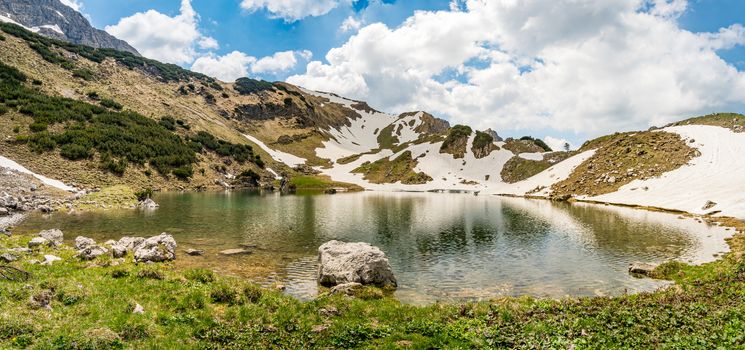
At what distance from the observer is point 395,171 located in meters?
182

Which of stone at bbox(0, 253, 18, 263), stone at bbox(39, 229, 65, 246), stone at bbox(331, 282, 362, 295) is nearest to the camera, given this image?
stone at bbox(0, 253, 18, 263)

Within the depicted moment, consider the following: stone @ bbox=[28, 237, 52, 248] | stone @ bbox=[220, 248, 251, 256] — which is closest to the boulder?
stone @ bbox=[220, 248, 251, 256]

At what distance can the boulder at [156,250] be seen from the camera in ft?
91.8

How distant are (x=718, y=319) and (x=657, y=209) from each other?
217ft

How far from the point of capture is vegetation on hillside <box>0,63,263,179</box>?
9762 cm

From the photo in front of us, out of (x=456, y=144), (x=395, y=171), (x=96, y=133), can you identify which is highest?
(x=456, y=144)

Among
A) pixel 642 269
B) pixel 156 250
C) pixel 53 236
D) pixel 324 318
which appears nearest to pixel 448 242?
pixel 642 269

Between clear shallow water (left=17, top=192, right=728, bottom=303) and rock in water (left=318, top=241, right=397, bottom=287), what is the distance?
115cm

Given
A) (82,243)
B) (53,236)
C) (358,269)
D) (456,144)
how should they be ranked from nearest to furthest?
1. (358,269)
2. (82,243)
3. (53,236)
4. (456,144)

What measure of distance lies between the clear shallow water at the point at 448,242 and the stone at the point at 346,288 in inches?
74.4

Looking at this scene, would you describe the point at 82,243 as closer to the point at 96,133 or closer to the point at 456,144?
the point at 96,133

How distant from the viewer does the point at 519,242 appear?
4050cm

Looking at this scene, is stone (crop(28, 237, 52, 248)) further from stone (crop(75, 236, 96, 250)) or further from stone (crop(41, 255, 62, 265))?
stone (crop(41, 255, 62, 265))

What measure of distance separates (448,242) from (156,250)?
26.8 metres
